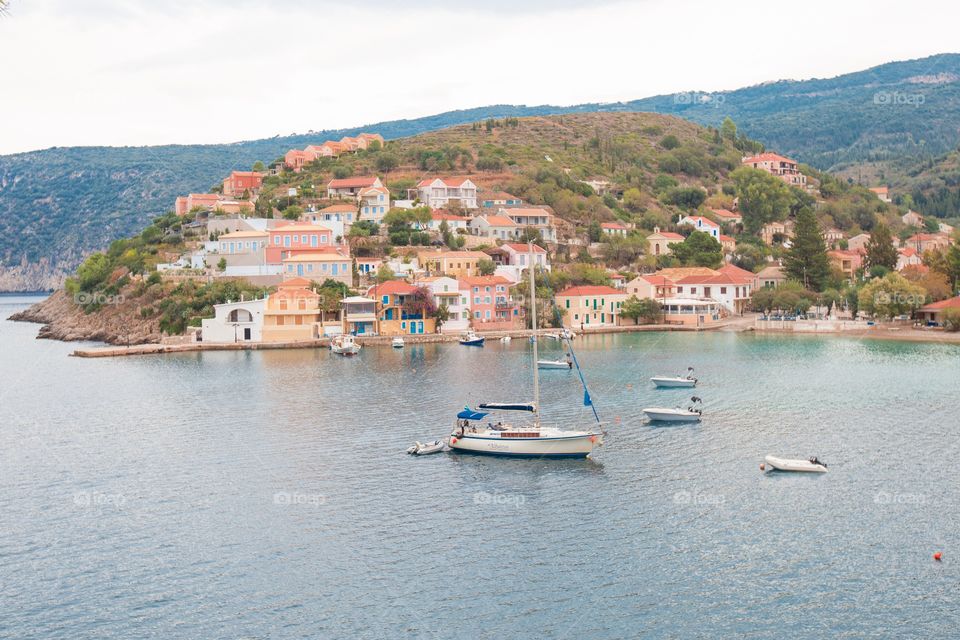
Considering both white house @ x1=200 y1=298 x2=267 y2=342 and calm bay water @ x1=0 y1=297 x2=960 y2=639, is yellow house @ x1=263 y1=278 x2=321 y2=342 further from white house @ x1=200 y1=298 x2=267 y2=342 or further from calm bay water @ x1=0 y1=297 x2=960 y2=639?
calm bay water @ x1=0 y1=297 x2=960 y2=639

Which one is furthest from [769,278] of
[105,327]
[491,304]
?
[105,327]

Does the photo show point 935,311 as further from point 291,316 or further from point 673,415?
point 291,316

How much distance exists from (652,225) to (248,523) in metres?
91.2

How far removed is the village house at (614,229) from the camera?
105 m

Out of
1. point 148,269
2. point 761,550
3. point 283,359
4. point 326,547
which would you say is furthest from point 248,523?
point 148,269

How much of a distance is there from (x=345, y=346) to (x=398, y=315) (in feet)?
35.7

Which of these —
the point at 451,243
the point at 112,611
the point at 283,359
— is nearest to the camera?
the point at 112,611

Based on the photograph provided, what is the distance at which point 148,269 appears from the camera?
8581 cm

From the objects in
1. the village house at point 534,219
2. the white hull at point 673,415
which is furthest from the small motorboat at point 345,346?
the village house at point 534,219

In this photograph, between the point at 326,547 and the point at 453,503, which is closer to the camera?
the point at 326,547

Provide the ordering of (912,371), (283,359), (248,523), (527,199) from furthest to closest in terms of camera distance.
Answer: (527,199) → (283,359) → (912,371) → (248,523)

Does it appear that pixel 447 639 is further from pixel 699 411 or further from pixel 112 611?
pixel 699 411

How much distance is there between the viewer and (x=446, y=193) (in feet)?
350

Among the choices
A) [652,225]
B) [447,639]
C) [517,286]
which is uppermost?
[652,225]
